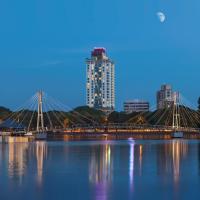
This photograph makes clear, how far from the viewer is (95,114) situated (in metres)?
162

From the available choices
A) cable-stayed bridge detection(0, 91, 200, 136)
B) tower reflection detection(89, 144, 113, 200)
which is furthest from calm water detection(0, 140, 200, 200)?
cable-stayed bridge detection(0, 91, 200, 136)

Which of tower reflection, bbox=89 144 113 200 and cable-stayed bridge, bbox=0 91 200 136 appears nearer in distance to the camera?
tower reflection, bbox=89 144 113 200

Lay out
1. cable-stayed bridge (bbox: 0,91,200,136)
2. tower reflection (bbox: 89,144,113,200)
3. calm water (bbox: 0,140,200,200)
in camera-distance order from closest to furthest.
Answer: calm water (bbox: 0,140,200,200)
tower reflection (bbox: 89,144,113,200)
cable-stayed bridge (bbox: 0,91,200,136)

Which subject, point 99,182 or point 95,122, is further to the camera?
point 95,122

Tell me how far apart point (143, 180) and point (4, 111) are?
125m

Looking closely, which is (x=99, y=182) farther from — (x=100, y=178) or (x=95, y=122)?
(x=95, y=122)

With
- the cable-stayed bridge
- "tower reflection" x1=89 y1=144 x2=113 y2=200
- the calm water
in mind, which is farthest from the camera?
the cable-stayed bridge

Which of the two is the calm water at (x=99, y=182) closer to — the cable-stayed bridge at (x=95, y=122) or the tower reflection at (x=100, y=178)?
the tower reflection at (x=100, y=178)

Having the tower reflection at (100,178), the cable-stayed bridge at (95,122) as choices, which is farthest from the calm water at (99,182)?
the cable-stayed bridge at (95,122)

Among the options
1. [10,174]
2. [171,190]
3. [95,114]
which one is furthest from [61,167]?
[95,114]

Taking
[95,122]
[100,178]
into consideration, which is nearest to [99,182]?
[100,178]

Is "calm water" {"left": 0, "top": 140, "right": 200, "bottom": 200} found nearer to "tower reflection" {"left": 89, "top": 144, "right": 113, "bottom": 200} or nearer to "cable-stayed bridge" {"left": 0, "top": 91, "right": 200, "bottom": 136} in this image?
"tower reflection" {"left": 89, "top": 144, "right": 113, "bottom": 200}

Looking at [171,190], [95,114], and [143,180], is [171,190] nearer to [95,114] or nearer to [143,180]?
[143,180]

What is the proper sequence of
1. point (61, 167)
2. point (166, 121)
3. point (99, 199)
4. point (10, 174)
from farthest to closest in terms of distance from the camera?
point (166, 121), point (61, 167), point (10, 174), point (99, 199)
